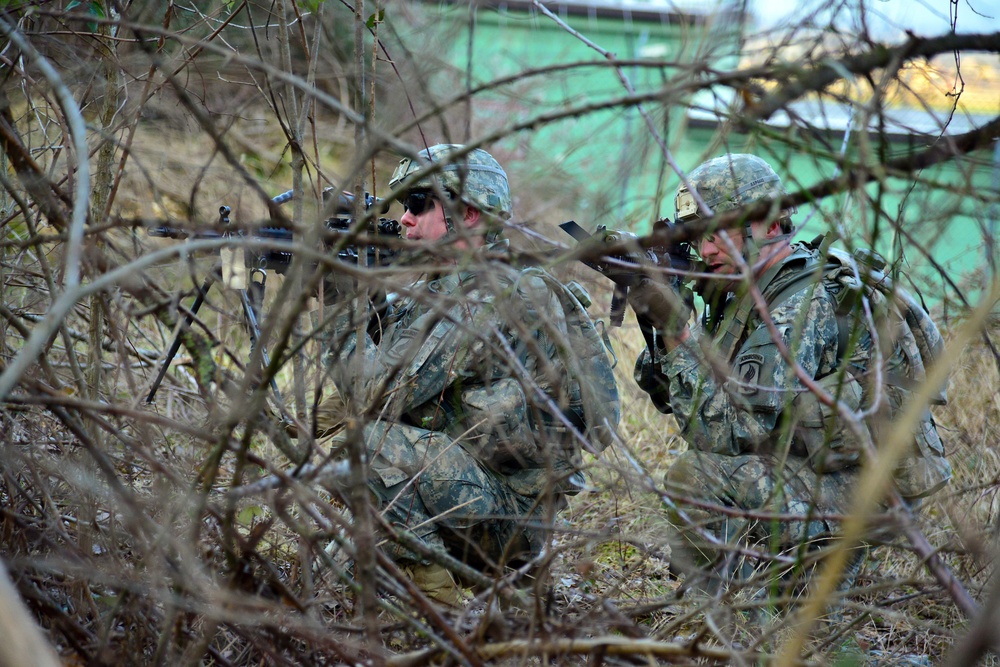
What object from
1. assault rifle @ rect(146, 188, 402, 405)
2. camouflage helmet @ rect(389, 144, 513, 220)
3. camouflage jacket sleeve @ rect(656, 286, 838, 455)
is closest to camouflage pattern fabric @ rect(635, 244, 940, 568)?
camouflage jacket sleeve @ rect(656, 286, 838, 455)

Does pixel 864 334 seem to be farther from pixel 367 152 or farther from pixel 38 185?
pixel 38 185

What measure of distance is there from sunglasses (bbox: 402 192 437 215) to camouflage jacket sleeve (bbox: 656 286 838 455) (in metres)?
1.20

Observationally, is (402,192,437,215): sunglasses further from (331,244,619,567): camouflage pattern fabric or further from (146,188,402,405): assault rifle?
(331,244,619,567): camouflage pattern fabric

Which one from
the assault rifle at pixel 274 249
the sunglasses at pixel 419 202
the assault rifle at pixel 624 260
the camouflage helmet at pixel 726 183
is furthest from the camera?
the camouflage helmet at pixel 726 183

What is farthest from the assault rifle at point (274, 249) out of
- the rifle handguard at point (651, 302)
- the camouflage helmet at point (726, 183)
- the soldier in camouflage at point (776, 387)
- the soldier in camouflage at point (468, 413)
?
the camouflage helmet at point (726, 183)

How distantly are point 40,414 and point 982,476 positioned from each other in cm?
445

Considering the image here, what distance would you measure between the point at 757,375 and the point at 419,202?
1.56 metres

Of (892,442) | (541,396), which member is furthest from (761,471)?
(892,442)

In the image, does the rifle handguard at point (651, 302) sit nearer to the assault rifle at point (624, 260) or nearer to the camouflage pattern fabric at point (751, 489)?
the assault rifle at point (624, 260)

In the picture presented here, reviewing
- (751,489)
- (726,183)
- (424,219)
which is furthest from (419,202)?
(751,489)

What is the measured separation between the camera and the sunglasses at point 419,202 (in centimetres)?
387

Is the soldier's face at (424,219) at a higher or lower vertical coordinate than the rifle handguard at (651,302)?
higher

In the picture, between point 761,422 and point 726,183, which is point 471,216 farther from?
point 761,422

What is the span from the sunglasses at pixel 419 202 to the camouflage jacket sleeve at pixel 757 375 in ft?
3.94
